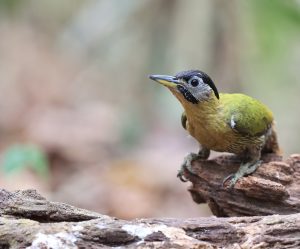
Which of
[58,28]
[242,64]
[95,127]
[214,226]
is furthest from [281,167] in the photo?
[58,28]

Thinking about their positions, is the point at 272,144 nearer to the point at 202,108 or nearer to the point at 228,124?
the point at 228,124

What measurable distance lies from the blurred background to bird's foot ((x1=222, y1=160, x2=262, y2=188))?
2461 millimetres

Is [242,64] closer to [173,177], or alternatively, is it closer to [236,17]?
[236,17]

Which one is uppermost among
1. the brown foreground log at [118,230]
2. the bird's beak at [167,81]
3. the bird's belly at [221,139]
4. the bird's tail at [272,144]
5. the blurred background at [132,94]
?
the blurred background at [132,94]

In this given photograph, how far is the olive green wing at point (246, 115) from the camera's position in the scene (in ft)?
16.8

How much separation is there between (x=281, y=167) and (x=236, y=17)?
542cm

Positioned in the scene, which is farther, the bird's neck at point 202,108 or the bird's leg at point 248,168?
the bird's neck at point 202,108

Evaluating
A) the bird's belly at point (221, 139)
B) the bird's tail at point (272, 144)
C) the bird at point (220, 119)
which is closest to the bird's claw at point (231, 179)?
the bird at point (220, 119)

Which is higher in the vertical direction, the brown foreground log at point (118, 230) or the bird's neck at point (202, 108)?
the bird's neck at point (202, 108)

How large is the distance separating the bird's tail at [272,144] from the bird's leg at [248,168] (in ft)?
0.83

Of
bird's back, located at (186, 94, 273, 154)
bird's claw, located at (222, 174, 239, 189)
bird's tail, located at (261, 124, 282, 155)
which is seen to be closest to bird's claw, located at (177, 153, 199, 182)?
bird's back, located at (186, 94, 273, 154)

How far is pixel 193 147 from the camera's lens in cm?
1128

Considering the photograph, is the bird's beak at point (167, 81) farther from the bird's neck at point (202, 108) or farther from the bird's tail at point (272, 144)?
the bird's tail at point (272, 144)

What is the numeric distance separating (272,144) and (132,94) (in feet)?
30.3
